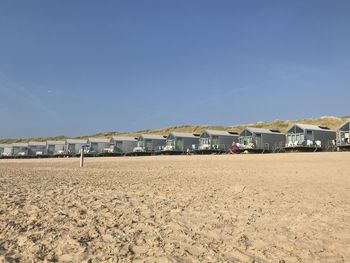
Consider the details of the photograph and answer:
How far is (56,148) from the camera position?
77625mm

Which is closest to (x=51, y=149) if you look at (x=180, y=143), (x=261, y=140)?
(x=180, y=143)

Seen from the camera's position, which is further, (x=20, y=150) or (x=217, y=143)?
(x=20, y=150)

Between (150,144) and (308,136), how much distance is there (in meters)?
26.2

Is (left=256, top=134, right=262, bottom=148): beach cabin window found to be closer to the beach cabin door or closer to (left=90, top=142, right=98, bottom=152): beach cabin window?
the beach cabin door

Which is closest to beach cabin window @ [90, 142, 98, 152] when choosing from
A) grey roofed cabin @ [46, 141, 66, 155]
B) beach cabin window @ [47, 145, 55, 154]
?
grey roofed cabin @ [46, 141, 66, 155]

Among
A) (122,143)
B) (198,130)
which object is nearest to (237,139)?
(122,143)

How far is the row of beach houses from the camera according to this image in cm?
5106

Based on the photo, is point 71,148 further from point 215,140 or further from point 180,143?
point 215,140

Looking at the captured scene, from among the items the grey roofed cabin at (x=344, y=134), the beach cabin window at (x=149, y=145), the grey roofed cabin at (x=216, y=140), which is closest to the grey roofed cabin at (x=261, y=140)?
the grey roofed cabin at (x=216, y=140)

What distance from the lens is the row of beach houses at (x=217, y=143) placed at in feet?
168

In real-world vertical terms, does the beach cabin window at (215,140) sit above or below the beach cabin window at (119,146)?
above

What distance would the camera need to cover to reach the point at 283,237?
21.7 ft

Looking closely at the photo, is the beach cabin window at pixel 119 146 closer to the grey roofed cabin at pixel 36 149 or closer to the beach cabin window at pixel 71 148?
the beach cabin window at pixel 71 148

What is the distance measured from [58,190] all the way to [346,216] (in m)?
7.68
